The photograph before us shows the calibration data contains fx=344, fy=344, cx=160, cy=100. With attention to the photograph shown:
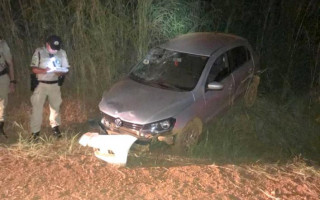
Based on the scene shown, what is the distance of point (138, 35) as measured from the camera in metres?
6.89

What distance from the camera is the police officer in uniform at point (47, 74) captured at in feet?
15.6

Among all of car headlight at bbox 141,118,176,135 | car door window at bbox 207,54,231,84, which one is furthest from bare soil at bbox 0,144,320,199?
car door window at bbox 207,54,231,84

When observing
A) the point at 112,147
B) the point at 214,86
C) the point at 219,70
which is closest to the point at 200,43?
the point at 219,70

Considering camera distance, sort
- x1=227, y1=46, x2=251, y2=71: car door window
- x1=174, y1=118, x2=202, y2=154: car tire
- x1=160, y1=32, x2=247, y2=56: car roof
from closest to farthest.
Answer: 1. x1=174, y1=118, x2=202, y2=154: car tire
2. x1=160, y1=32, x2=247, y2=56: car roof
3. x1=227, y1=46, x2=251, y2=71: car door window

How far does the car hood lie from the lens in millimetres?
4699

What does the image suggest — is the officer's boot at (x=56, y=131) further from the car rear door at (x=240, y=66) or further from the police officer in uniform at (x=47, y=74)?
the car rear door at (x=240, y=66)

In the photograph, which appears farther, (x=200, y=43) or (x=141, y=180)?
(x=200, y=43)

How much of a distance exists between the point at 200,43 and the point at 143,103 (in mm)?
1687

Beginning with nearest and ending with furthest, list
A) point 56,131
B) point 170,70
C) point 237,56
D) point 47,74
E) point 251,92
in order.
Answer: point 47,74, point 56,131, point 170,70, point 237,56, point 251,92

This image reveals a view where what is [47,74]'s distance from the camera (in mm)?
4852

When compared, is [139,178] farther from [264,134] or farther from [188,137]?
[264,134]

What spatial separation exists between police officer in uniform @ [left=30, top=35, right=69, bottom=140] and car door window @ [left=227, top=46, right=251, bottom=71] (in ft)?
9.07

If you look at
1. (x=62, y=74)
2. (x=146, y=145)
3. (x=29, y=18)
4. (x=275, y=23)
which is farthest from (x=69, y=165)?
(x=275, y=23)

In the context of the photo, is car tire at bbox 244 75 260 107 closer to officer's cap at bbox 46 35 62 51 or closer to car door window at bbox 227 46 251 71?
car door window at bbox 227 46 251 71
